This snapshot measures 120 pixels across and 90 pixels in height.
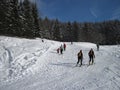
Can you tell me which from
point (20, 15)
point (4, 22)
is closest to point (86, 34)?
point (20, 15)

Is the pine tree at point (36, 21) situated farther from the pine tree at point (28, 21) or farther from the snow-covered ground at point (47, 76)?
the snow-covered ground at point (47, 76)

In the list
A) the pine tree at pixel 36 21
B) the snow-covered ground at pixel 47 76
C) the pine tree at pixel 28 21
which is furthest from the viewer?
the pine tree at pixel 36 21

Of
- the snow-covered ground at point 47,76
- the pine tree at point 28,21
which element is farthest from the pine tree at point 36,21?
the snow-covered ground at point 47,76

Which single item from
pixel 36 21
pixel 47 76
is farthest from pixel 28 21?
pixel 47 76

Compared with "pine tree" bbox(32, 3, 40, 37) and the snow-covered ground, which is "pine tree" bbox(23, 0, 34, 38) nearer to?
"pine tree" bbox(32, 3, 40, 37)

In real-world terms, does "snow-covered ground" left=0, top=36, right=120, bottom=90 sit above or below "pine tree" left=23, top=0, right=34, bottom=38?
below

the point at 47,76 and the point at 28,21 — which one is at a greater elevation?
the point at 28,21

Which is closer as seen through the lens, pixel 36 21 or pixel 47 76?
pixel 47 76

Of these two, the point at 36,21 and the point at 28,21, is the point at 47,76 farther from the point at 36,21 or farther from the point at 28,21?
the point at 36,21

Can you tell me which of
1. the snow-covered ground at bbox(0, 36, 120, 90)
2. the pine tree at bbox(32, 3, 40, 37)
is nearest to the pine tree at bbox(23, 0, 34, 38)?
the pine tree at bbox(32, 3, 40, 37)

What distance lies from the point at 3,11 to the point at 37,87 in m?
33.3

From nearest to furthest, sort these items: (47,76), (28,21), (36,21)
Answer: (47,76) < (28,21) < (36,21)

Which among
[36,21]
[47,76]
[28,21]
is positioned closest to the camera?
[47,76]

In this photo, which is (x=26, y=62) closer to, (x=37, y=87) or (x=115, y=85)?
(x=37, y=87)
